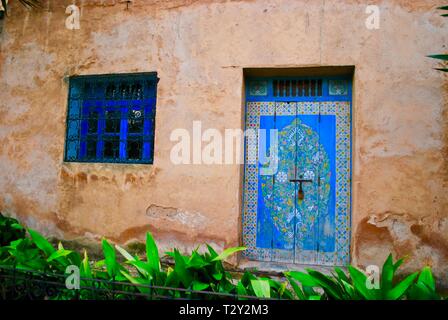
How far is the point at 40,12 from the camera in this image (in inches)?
184

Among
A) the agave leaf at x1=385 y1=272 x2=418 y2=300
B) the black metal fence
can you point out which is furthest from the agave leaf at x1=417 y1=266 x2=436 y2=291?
the black metal fence

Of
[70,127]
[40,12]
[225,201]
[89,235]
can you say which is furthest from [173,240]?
[40,12]

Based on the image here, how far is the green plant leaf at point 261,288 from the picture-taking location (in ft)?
6.82

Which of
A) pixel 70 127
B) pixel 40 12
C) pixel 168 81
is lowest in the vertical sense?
pixel 70 127

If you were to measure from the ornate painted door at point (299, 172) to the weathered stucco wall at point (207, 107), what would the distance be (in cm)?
28

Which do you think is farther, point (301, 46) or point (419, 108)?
point (301, 46)

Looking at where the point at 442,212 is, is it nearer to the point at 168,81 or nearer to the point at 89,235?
the point at 168,81

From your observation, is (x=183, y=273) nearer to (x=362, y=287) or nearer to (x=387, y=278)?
(x=362, y=287)

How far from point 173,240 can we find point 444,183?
3.04 meters

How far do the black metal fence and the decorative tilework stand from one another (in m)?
2.01

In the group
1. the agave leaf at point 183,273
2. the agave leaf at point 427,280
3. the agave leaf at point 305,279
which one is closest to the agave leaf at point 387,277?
the agave leaf at point 427,280

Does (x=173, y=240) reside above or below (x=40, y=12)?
below

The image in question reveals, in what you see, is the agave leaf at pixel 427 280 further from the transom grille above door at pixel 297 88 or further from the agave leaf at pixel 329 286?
the transom grille above door at pixel 297 88

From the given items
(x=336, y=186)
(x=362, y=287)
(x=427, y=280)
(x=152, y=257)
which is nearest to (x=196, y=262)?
(x=152, y=257)
